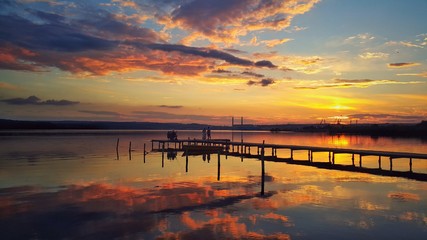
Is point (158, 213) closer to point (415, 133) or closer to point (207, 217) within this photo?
point (207, 217)

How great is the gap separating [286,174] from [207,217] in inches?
711

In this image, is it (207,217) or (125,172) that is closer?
(207,217)

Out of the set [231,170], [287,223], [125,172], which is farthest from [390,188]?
[125,172]

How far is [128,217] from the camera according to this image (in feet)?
58.0

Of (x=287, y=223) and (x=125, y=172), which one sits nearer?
(x=287, y=223)

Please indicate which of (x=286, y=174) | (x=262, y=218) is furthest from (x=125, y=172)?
(x=262, y=218)

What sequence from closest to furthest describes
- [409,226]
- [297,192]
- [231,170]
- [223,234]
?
[223,234] → [409,226] → [297,192] → [231,170]

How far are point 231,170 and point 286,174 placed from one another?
612cm

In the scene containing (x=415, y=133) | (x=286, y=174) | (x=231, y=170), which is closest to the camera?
(x=286, y=174)

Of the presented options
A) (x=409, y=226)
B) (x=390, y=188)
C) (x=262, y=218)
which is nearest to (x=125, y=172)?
(x=262, y=218)

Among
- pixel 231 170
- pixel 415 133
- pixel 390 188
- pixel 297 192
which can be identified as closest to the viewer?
pixel 297 192

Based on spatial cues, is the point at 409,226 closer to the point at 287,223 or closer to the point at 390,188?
the point at 287,223

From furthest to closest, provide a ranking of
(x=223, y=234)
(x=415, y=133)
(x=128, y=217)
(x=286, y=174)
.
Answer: (x=415, y=133)
(x=286, y=174)
(x=128, y=217)
(x=223, y=234)

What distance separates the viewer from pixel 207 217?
17734mm
